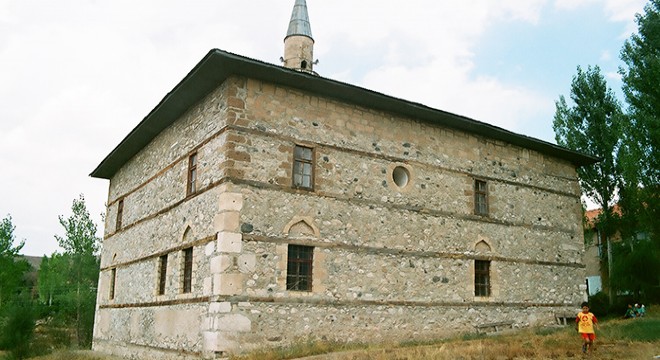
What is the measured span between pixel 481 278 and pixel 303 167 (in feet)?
20.1

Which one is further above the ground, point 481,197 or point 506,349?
point 481,197

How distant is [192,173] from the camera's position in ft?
45.4

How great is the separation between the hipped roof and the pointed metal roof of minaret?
267 inches

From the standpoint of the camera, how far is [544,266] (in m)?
16.7

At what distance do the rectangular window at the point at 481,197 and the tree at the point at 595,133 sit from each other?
8288 mm

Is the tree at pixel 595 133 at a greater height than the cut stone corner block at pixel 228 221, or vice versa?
the tree at pixel 595 133

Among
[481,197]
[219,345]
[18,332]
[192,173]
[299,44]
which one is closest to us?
[219,345]

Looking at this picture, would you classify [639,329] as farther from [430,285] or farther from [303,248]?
[303,248]

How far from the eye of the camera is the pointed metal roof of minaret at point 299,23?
2022 centimetres

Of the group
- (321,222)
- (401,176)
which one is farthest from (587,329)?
(321,222)

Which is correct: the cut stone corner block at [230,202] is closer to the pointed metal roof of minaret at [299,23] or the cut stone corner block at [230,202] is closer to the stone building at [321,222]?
the stone building at [321,222]

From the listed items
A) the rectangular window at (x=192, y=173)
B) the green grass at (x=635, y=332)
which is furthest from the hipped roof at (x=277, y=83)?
the green grass at (x=635, y=332)

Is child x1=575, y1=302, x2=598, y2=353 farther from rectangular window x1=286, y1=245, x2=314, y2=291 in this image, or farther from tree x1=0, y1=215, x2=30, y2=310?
tree x1=0, y1=215, x2=30, y2=310

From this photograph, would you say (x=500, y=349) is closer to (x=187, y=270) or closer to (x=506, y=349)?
(x=506, y=349)
